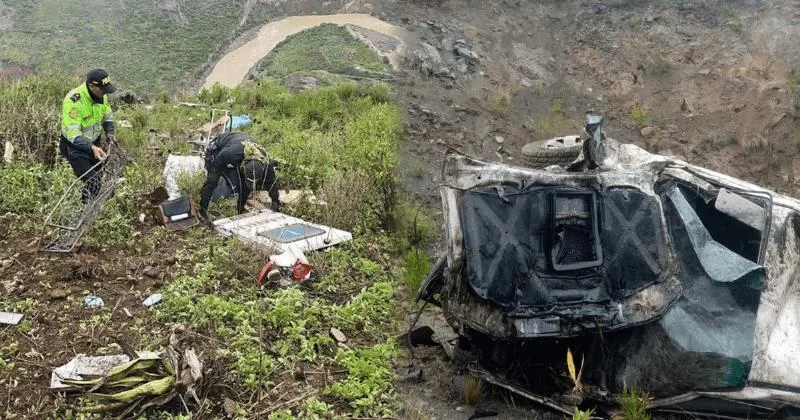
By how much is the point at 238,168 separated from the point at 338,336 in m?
2.97

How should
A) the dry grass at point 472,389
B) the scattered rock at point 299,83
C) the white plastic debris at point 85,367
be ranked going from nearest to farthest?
the white plastic debris at point 85,367 < the dry grass at point 472,389 < the scattered rock at point 299,83

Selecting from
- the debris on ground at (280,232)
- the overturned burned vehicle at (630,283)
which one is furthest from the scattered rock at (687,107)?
the overturned burned vehicle at (630,283)

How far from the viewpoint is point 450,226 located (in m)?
4.27

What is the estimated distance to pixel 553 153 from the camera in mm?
7164

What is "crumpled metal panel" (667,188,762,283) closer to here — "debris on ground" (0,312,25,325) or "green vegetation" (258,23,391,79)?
"debris on ground" (0,312,25,325)

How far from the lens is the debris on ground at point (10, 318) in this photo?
4.85 m

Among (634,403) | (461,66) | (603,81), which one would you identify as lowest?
(634,403)

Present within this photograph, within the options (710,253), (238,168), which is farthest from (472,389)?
(238,168)

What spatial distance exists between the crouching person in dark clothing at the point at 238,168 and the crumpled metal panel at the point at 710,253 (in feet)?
15.5

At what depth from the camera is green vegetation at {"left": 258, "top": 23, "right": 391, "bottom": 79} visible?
1870 cm

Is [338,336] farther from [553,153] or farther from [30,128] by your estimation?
[30,128]

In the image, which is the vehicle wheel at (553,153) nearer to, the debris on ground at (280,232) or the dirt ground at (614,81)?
the debris on ground at (280,232)

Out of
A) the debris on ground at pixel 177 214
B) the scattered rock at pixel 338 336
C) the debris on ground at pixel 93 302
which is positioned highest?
the debris on ground at pixel 177 214

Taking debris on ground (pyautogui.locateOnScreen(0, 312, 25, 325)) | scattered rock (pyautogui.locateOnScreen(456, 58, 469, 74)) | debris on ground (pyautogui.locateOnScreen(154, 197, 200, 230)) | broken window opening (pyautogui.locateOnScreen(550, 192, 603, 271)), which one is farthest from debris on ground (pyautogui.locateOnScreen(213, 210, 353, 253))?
scattered rock (pyautogui.locateOnScreen(456, 58, 469, 74))
